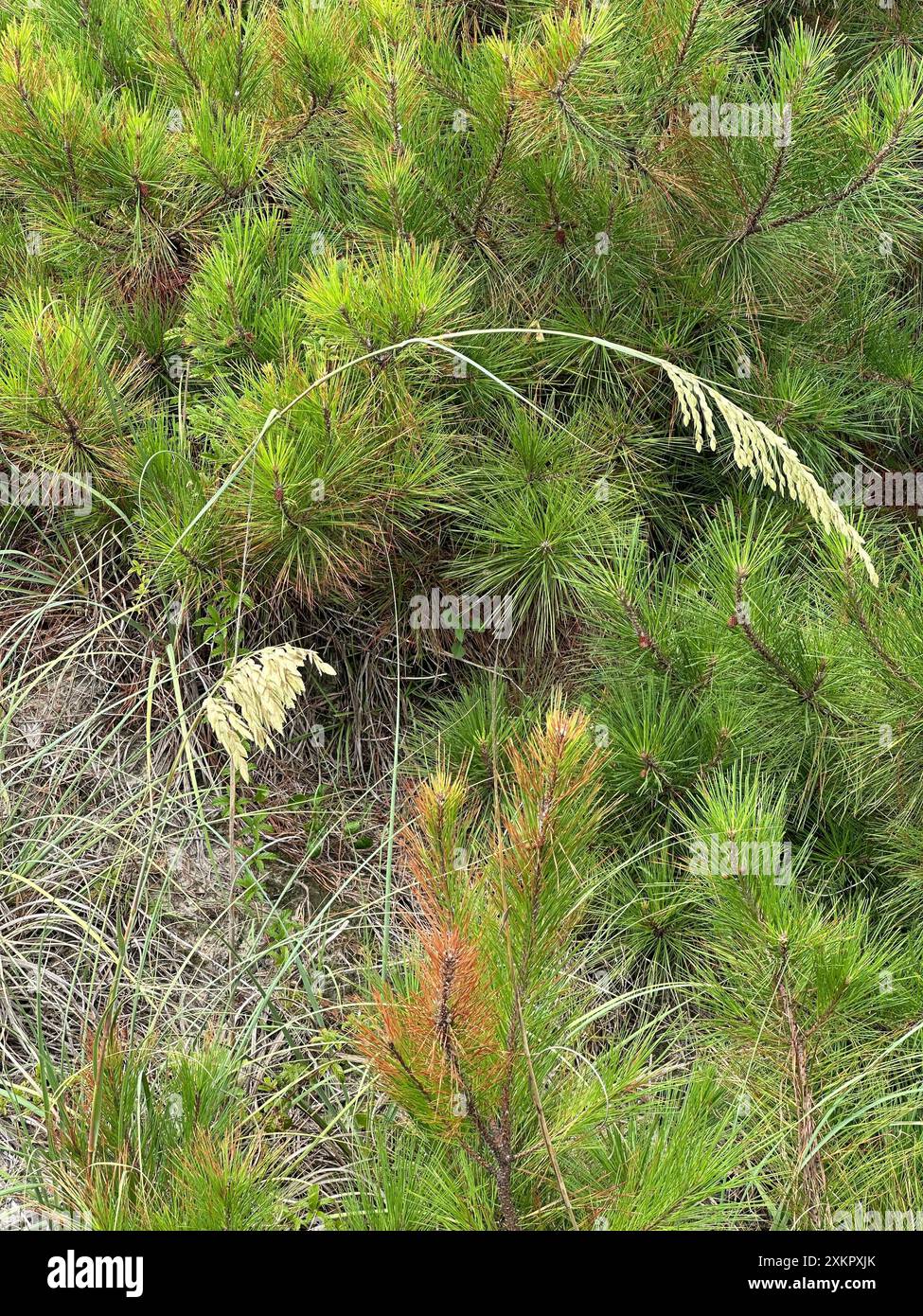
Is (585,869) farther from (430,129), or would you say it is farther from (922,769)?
(430,129)

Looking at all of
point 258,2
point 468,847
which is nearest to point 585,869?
point 468,847

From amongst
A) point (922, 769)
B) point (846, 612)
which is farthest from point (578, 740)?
point (922, 769)

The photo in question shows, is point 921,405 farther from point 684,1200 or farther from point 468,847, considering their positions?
point 684,1200

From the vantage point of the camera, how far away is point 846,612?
56.5 inches

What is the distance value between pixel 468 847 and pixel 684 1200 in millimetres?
579
